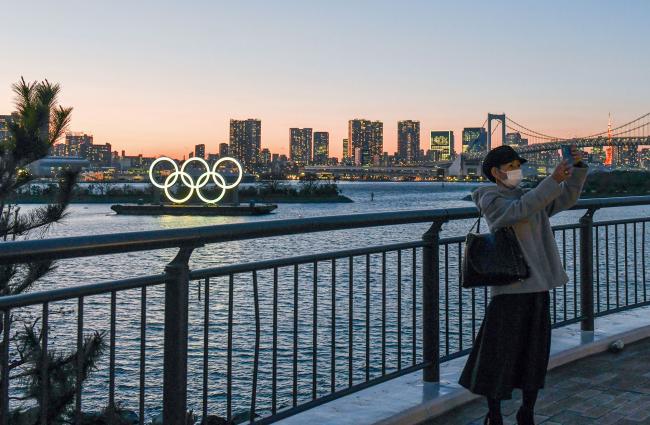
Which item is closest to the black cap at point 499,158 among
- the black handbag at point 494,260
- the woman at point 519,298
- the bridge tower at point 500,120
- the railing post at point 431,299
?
the woman at point 519,298

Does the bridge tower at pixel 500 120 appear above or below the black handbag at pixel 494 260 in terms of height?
above

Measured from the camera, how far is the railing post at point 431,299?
4.26 metres

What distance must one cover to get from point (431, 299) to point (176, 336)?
179 centimetres

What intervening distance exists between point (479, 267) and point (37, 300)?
1929 mm

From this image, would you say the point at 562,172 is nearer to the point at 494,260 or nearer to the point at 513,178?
the point at 513,178

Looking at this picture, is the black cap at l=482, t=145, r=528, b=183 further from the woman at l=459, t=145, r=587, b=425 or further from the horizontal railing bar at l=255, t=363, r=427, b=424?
the horizontal railing bar at l=255, t=363, r=427, b=424

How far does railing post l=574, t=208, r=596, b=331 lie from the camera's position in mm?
5711

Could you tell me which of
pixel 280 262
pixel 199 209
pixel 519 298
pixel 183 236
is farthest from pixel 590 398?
pixel 199 209

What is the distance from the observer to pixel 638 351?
5582 millimetres

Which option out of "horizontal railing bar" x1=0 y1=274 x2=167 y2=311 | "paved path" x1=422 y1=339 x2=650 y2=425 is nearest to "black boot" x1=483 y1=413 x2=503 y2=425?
"paved path" x1=422 y1=339 x2=650 y2=425

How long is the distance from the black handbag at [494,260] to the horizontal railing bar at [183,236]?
571mm

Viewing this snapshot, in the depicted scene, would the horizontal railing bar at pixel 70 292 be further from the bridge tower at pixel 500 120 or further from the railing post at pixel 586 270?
the bridge tower at pixel 500 120

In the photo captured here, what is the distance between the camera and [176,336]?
3000 mm

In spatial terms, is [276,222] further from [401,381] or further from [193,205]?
[193,205]
